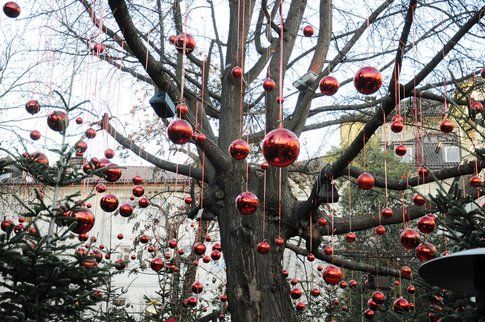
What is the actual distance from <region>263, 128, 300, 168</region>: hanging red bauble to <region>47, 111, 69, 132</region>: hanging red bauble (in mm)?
2457

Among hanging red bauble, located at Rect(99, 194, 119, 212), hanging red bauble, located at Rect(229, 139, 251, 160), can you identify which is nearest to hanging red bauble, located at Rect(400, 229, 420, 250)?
hanging red bauble, located at Rect(229, 139, 251, 160)

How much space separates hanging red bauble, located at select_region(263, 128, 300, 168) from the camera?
143 inches

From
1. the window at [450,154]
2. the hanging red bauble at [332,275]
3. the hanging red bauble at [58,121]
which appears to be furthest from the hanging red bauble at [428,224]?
the window at [450,154]

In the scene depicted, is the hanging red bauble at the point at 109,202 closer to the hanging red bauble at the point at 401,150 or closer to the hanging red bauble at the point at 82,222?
the hanging red bauble at the point at 82,222

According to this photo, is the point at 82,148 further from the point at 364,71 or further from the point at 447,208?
the point at 447,208

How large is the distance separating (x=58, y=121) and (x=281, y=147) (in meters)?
2.61

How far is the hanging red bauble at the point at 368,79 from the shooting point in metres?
4.12

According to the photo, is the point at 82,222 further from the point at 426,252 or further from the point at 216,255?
the point at 426,252

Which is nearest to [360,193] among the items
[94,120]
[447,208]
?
[94,120]

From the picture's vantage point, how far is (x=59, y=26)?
7.80m

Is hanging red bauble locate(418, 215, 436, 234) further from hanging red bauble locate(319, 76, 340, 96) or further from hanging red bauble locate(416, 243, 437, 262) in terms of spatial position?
hanging red bauble locate(319, 76, 340, 96)

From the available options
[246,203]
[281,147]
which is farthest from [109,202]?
[281,147]

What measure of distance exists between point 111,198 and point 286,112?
4.85 metres

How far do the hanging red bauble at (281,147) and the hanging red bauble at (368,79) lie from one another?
828mm
